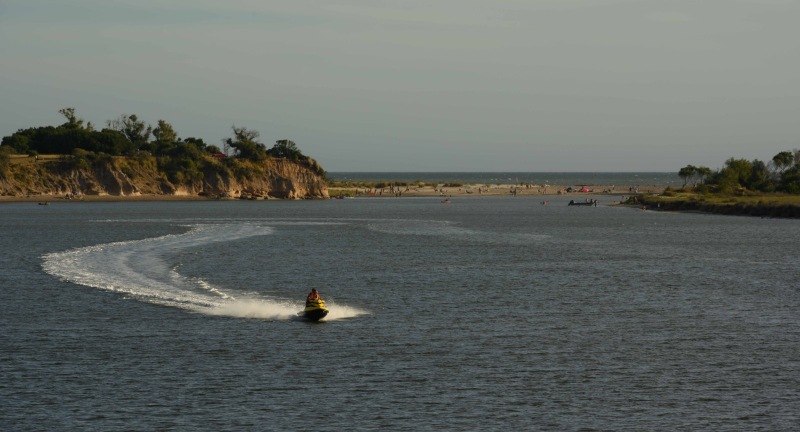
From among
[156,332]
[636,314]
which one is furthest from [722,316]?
[156,332]

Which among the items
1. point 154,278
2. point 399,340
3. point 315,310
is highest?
point 315,310

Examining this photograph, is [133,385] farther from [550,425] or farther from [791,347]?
[791,347]

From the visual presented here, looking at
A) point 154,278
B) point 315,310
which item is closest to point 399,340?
point 315,310

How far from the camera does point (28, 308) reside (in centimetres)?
5534

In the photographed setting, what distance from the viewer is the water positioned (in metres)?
33.3

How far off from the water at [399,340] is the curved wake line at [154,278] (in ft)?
0.84

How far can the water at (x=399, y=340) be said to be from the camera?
33281 mm

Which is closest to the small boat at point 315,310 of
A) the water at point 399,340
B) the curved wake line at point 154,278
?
the water at point 399,340

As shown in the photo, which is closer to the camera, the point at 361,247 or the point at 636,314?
the point at 636,314

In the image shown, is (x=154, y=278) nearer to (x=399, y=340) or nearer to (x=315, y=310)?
(x=315, y=310)

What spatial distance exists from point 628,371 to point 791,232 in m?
96.6

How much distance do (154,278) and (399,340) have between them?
→ 29.8 metres

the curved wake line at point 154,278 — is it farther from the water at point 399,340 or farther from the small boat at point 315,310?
the small boat at point 315,310

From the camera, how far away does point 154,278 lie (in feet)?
230
